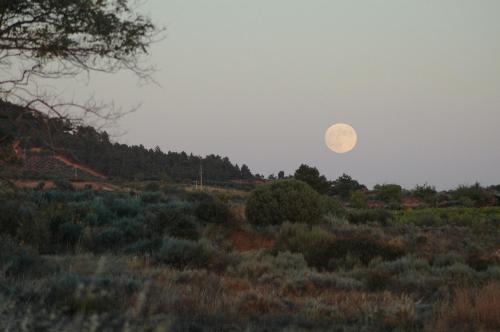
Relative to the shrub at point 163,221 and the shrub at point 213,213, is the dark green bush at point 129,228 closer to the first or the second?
the shrub at point 163,221

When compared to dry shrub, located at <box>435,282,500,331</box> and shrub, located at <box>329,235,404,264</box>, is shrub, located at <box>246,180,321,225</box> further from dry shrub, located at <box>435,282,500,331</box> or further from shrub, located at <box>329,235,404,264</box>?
dry shrub, located at <box>435,282,500,331</box>

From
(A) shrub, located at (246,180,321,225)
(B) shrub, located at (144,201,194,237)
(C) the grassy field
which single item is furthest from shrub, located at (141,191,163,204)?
(B) shrub, located at (144,201,194,237)

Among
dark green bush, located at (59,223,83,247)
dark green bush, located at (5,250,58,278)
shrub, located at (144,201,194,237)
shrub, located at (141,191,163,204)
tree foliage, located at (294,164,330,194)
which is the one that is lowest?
dark green bush, located at (5,250,58,278)

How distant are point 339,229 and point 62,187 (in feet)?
61.8

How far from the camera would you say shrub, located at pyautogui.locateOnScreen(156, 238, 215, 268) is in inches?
516

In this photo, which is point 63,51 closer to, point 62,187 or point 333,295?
point 333,295

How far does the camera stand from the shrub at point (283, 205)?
21594mm

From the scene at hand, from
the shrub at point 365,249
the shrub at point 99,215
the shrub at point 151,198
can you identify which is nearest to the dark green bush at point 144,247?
the shrub at point 99,215

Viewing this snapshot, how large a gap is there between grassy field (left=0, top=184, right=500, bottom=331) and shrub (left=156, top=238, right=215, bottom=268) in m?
0.04

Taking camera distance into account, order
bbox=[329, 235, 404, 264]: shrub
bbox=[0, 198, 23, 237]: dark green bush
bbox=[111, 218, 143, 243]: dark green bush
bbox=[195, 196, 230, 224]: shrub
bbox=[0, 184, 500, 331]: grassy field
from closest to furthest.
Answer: bbox=[0, 184, 500, 331]: grassy field < bbox=[0, 198, 23, 237]: dark green bush < bbox=[329, 235, 404, 264]: shrub < bbox=[111, 218, 143, 243]: dark green bush < bbox=[195, 196, 230, 224]: shrub

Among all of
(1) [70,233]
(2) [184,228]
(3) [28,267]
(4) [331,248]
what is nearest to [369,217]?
(2) [184,228]

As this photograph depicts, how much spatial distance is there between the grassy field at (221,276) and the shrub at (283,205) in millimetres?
471

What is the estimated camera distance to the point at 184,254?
44.0ft

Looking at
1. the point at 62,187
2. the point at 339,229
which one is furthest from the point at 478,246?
the point at 62,187
